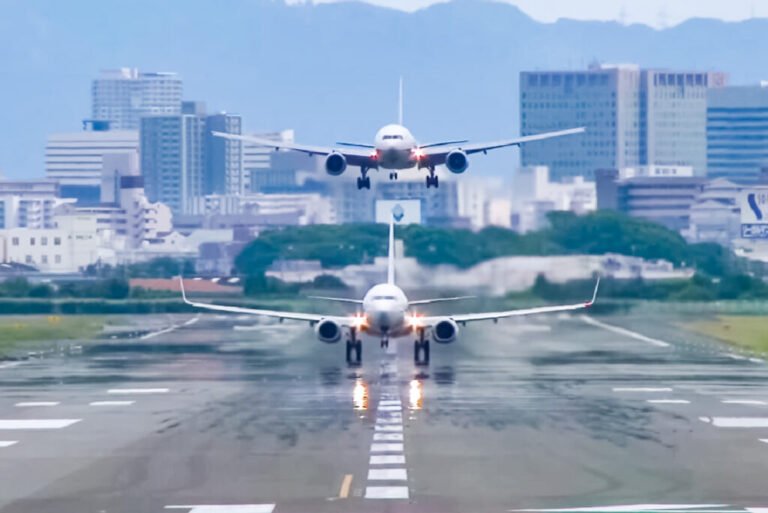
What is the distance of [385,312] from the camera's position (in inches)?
2896

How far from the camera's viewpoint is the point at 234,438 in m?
44.1

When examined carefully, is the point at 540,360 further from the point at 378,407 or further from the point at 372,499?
the point at 372,499

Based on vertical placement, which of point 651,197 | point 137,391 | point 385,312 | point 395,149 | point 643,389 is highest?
point 395,149

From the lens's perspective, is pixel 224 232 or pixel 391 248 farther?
pixel 224 232

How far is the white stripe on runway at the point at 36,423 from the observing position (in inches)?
1882

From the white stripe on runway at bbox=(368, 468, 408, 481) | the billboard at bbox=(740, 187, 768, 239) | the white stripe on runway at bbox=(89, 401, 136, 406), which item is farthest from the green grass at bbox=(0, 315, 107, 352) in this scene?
the billboard at bbox=(740, 187, 768, 239)

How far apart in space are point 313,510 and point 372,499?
153 cm

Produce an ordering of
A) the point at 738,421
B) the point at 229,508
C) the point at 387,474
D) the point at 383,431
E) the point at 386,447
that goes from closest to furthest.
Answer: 1. the point at 229,508
2. the point at 387,474
3. the point at 386,447
4. the point at 383,431
5. the point at 738,421

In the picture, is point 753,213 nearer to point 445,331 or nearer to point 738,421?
point 445,331

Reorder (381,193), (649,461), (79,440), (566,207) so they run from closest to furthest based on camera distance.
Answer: (649,461) → (79,440) → (381,193) → (566,207)

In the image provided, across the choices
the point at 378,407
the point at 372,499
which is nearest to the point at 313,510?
the point at 372,499

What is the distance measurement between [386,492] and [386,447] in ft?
26.3

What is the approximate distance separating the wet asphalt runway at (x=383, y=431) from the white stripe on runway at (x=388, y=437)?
11 cm

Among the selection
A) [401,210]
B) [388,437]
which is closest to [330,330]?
[388,437]
